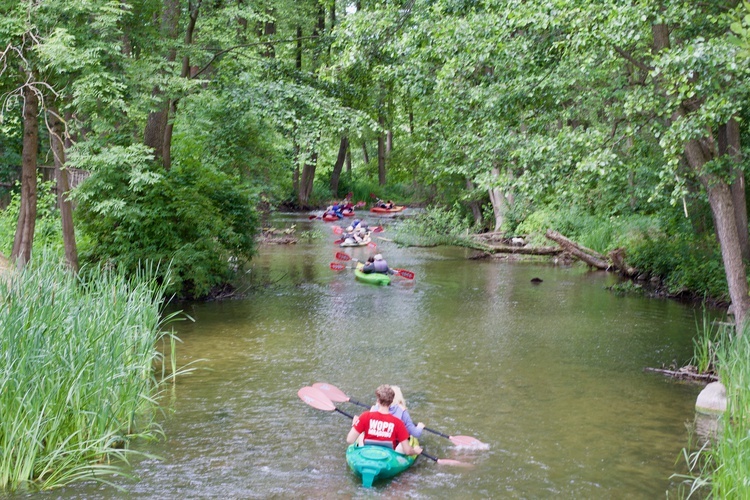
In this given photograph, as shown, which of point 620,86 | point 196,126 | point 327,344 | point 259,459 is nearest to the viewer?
point 259,459

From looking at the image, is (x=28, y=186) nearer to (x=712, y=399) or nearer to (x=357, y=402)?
(x=357, y=402)

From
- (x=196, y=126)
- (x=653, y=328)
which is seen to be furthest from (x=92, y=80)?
(x=653, y=328)

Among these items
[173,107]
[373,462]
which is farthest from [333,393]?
[173,107]

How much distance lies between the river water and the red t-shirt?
35 centimetres

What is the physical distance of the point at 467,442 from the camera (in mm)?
7566

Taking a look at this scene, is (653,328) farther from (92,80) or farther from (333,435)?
(92,80)

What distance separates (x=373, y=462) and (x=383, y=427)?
46 centimetres

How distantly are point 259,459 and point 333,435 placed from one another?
101 cm

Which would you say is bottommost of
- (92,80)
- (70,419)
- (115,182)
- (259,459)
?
(259,459)

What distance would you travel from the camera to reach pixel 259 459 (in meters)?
7.29

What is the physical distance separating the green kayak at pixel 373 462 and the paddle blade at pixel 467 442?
→ 0.72m

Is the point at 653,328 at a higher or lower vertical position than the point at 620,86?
lower

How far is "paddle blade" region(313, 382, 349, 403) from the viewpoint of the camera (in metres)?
8.66

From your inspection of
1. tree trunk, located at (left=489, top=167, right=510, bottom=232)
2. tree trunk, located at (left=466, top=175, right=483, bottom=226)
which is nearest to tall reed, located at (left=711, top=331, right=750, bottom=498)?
tree trunk, located at (left=489, top=167, right=510, bottom=232)
